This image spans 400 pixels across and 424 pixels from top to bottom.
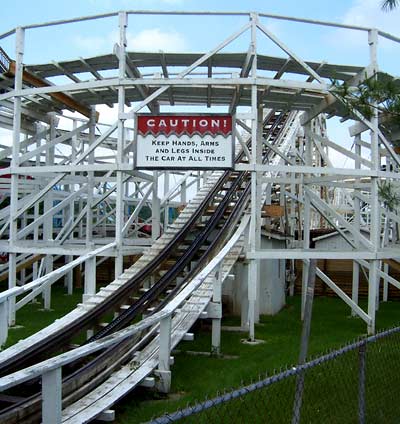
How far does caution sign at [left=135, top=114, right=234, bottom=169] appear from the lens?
11250 mm

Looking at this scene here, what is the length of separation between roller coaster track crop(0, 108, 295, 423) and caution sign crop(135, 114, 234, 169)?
1975 mm

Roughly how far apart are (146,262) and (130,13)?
17.1ft

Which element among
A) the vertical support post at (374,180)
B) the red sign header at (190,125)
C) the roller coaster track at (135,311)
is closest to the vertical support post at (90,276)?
the roller coaster track at (135,311)

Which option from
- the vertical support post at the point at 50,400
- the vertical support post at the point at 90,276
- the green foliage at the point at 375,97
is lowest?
the vertical support post at the point at 50,400

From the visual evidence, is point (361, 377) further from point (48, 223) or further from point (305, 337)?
point (48, 223)

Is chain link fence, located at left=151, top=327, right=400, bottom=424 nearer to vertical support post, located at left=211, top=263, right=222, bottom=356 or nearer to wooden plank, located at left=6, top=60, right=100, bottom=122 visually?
vertical support post, located at left=211, top=263, right=222, bottom=356

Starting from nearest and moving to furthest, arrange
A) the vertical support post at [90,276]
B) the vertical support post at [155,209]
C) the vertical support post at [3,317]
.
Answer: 1. the vertical support post at [3,317]
2. the vertical support post at [90,276]
3. the vertical support post at [155,209]

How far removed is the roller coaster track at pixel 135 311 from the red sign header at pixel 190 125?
8.25 feet

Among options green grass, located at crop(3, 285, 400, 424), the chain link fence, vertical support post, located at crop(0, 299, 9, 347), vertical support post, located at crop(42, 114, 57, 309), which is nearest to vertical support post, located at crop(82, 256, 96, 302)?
green grass, located at crop(3, 285, 400, 424)

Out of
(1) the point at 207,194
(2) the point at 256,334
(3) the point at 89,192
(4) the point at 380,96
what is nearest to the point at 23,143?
(3) the point at 89,192

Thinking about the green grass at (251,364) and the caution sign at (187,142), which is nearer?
the green grass at (251,364)

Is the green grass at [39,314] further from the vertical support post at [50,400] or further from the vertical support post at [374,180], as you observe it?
the vertical support post at [374,180]

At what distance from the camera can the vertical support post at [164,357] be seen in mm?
7176

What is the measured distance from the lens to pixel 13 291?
8.04 meters
